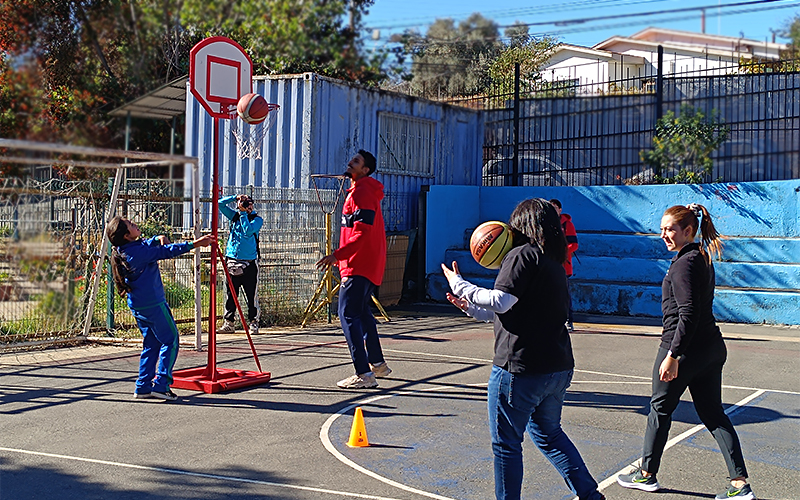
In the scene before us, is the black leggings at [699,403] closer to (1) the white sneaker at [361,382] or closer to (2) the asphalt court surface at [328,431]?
(2) the asphalt court surface at [328,431]

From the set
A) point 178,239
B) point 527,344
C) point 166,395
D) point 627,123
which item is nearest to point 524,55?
point 627,123

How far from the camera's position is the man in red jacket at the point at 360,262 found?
837 centimetres

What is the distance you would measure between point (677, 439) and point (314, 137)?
1009 cm

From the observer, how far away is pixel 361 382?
8500mm

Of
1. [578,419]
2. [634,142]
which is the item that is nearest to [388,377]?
[578,419]

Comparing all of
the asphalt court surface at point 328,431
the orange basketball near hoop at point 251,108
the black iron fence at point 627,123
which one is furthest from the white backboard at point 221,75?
the black iron fence at point 627,123

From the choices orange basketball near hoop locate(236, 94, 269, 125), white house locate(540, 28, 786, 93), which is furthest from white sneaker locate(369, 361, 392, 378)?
white house locate(540, 28, 786, 93)

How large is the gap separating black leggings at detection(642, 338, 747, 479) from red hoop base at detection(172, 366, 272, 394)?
4355 mm

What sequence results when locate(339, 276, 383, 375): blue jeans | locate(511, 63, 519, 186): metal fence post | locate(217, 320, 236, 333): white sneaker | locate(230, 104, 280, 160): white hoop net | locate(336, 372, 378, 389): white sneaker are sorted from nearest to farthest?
locate(339, 276, 383, 375): blue jeans, locate(336, 372, 378, 389): white sneaker, locate(217, 320, 236, 333): white sneaker, locate(230, 104, 280, 160): white hoop net, locate(511, 63, 519, 186): metal fence post

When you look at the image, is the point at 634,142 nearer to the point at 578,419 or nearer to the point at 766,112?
the point at 766,112

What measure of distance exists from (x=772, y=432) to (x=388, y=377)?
3.94 m

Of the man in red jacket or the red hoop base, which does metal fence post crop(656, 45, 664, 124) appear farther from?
the red hoop base

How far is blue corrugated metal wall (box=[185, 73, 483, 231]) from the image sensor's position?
607 inches

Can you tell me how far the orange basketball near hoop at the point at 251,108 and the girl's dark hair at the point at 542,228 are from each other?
429 cm
